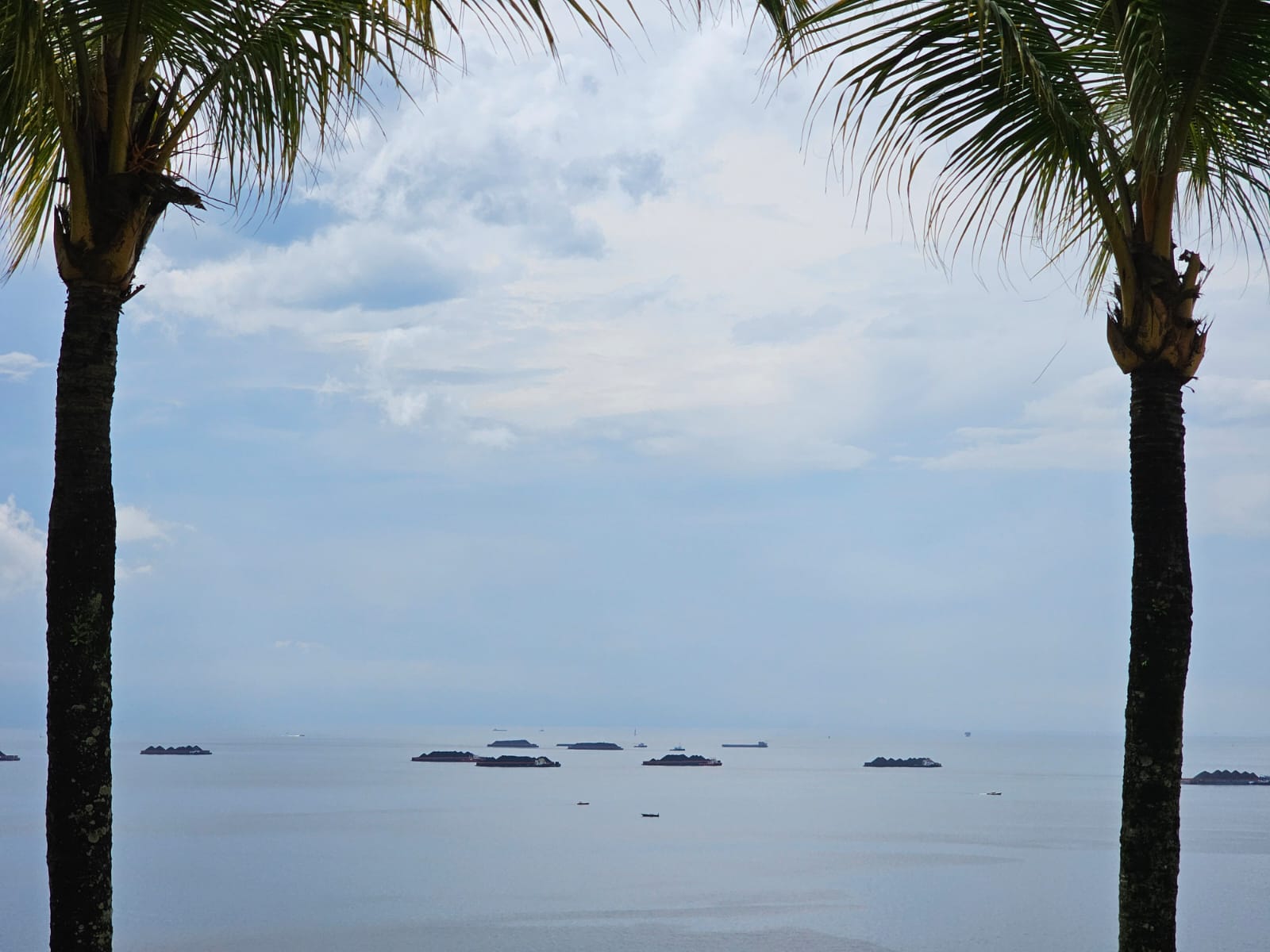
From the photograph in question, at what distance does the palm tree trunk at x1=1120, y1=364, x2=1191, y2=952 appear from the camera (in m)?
6.83

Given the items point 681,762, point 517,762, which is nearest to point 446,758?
point 517,762

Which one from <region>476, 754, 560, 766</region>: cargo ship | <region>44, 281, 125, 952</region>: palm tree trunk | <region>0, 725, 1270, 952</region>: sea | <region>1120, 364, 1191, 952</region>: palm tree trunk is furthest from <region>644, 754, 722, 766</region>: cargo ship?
<region>44, 281, 125, 952</region>: palm tree trunk

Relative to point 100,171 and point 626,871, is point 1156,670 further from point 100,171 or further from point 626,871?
point 626,871

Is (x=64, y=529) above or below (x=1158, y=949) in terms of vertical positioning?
above

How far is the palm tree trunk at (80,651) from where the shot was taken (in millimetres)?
6207

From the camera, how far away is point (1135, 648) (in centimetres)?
705

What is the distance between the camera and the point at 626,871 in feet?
181

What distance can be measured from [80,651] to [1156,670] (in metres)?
5.80

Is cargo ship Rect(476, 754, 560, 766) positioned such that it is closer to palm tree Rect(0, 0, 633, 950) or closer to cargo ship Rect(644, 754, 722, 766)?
cargo ship Rect(644, 754, 722, 766)

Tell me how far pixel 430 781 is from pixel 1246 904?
9283cm

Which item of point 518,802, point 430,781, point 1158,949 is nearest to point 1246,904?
point 1158,949

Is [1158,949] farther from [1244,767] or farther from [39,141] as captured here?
[1244,767]

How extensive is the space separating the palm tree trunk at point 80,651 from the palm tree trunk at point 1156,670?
5453mm

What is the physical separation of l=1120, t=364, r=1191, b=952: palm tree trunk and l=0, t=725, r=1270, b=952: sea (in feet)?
106
